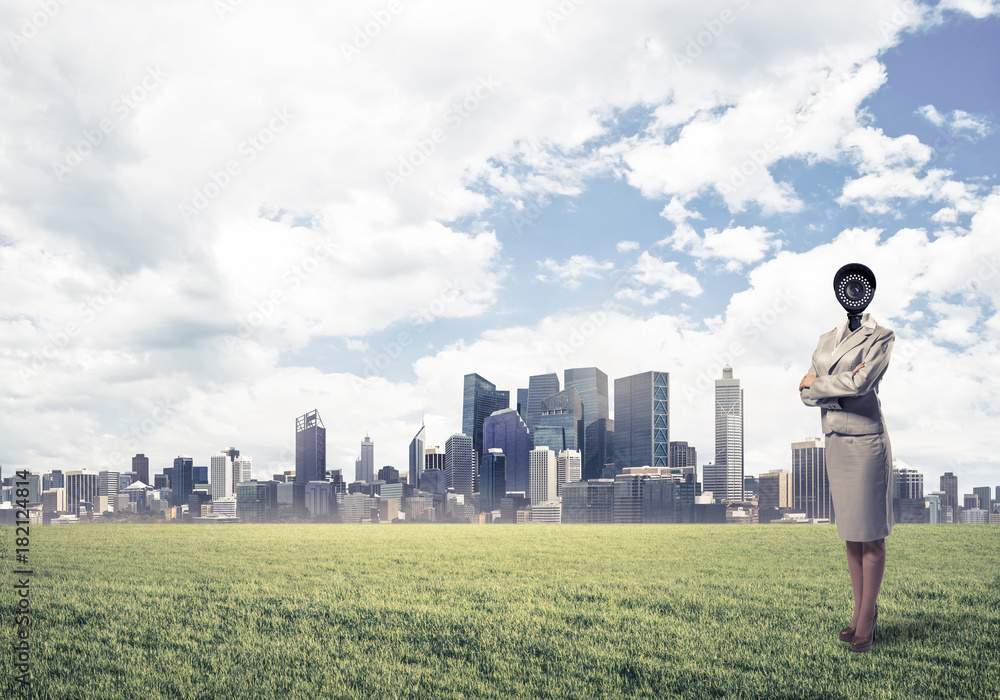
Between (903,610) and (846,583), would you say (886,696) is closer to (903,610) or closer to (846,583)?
(903,610)

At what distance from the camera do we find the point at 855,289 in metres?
7.73

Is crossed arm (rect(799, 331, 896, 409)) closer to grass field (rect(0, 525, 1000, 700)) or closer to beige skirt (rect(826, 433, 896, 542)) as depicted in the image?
beige skirt (rect(826, 433, 896, 542))

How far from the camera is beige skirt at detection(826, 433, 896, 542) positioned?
24.0 feet

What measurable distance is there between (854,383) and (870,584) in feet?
7.81

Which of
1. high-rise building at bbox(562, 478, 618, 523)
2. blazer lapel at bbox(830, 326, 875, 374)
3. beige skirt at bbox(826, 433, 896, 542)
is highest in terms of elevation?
blazer lapel at bbox(830, 326, 875, 374)

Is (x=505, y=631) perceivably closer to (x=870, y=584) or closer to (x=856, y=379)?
(x=870, y=584)

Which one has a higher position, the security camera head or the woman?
the security camera head

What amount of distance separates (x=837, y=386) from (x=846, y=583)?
6756 millimetres

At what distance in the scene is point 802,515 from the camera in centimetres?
9575

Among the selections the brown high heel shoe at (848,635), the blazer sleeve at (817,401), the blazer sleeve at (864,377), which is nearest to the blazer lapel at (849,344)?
the blazer sleeve at (864,377)

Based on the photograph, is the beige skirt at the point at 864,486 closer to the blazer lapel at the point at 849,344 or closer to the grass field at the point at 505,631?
the blazer lapel at the point at 849,344

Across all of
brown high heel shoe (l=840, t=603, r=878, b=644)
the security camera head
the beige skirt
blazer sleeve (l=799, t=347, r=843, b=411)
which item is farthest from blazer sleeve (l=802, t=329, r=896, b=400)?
brown high heel shoe (l=840, t=603, r=878, b=644)

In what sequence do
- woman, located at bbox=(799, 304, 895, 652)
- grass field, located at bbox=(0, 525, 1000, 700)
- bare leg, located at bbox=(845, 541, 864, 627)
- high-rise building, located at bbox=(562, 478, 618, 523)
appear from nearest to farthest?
grass field, located at bbox=(0, 525, 1000, 700)
woman, located at bbox=(799, 304, 895, 652)
bare leg, located at bbox=(845, 541, 864, 627)
high-rise building, located at bbox=(562, 478, 618, 523)

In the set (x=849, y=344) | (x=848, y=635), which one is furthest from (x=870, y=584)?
(x=849, y=344)
